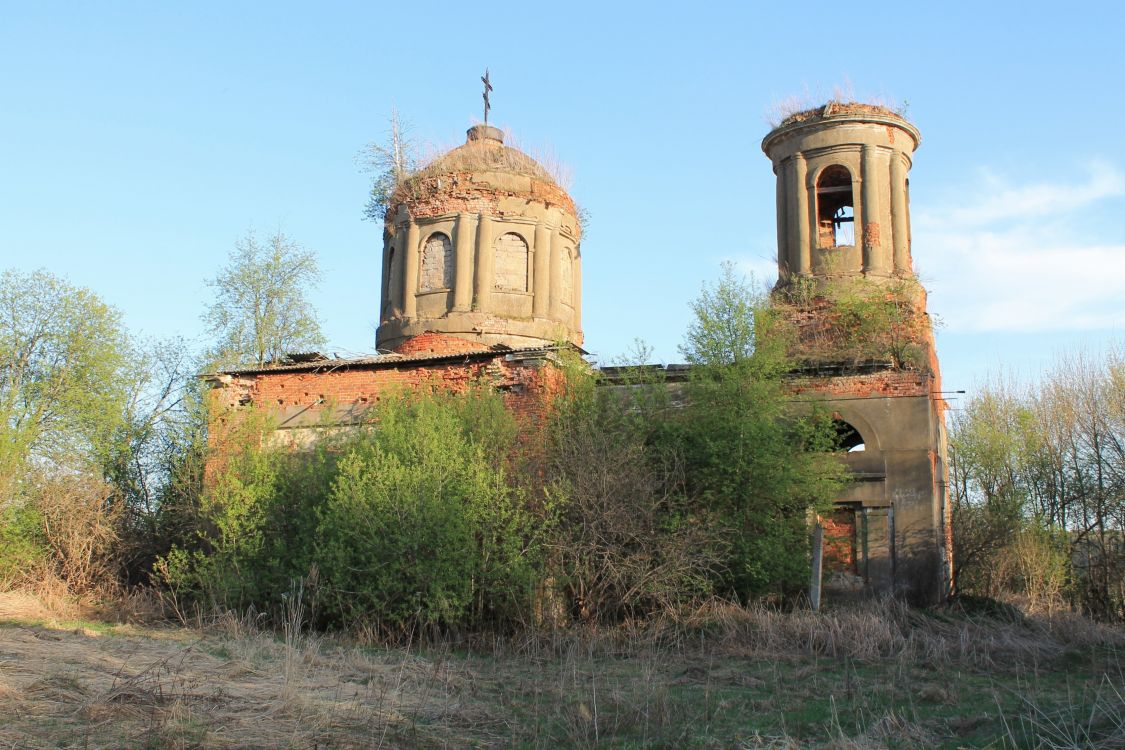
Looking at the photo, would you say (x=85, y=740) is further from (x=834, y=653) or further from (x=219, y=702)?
(x=834, y=653)

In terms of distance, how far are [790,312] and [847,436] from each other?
2504mm

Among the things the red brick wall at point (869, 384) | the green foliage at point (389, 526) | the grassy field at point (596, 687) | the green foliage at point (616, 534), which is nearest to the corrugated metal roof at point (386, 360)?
the green foliage at point (389, 526)

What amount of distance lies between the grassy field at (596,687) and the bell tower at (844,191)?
24.1ft

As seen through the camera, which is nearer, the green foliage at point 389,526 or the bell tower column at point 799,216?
the green foliage at point 389,526

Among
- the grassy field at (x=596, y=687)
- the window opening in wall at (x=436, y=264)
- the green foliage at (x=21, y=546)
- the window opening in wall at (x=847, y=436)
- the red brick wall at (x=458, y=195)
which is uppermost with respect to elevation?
the red brick wall at (x=458, y=195)

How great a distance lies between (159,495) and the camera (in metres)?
18.8

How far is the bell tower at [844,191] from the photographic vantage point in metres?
18.7

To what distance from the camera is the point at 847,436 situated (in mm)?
17656

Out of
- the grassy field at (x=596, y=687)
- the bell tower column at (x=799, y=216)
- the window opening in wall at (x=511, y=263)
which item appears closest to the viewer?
the grassy field at (x=596, y=687)

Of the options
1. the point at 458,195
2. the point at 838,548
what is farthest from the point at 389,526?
the point at 458,195

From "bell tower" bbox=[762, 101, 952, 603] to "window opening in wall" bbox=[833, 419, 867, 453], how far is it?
4cm

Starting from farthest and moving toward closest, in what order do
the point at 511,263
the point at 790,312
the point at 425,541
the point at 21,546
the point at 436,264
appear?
the point at 436,264 → the point at 511,263 → the point at 790,312 → the point at 21,546 → the point at 425,541

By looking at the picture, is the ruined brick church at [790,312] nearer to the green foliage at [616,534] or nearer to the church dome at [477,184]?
the church dome at [477,184]

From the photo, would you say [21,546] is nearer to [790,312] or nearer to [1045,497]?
[790,312]
